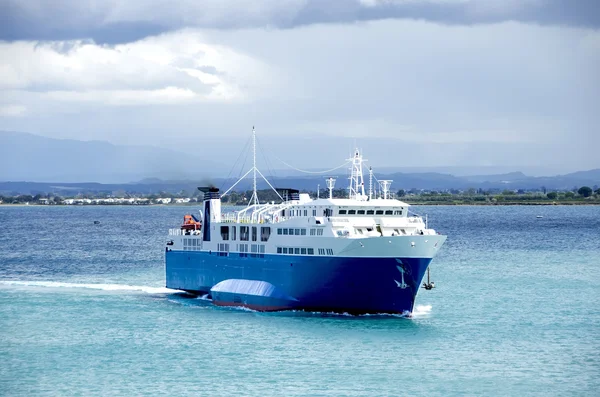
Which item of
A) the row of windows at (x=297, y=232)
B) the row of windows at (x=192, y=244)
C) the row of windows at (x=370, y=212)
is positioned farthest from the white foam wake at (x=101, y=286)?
the row of windows at (x=370, y=212)

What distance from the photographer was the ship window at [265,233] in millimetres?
57406

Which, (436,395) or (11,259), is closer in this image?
(436,395)

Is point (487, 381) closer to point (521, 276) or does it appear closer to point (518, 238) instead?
point (521, 276)

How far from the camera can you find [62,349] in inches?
1861

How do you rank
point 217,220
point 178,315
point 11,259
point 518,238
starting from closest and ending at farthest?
1. point 178,315
2. point 217,220
3. point 11,259
4. point 518,238

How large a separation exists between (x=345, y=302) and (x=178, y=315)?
10.6 m

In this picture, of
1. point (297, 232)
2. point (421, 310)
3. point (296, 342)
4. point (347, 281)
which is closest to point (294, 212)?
point (297, 232)

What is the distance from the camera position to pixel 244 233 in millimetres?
59938

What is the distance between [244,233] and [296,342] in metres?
13.8

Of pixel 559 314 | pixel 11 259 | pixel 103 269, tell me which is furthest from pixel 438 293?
pixel 11 259

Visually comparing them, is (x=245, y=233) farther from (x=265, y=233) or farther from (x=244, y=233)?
(x=265, y=233)

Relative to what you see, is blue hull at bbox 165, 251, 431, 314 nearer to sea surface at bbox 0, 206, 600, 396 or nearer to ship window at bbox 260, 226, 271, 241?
sea surface at bbox 0, 206, 600, 396

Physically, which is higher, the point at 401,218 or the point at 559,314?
the point at 401,218

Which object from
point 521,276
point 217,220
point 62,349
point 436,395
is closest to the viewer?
point 436,395
